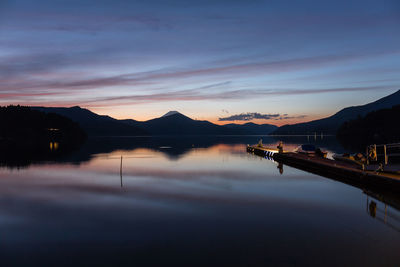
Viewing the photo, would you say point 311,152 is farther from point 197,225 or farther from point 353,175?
point 197,225

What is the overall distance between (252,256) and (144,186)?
16847 millimetres

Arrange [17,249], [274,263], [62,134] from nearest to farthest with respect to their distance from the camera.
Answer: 1. [274,263]
2. [17,249]
3. [62,134]

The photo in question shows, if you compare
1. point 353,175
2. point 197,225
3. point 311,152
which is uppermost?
point 311,152

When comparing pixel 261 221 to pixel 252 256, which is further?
pixel 261 221

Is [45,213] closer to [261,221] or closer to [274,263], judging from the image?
[261,221]

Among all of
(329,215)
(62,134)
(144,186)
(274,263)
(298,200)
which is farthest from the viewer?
(62,134)

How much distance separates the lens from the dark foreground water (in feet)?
35.2

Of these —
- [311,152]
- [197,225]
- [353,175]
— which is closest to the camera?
[197,225]

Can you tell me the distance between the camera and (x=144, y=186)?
26297 millimetres

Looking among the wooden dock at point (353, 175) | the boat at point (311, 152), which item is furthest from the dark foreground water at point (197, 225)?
the boat at point (311, 152)

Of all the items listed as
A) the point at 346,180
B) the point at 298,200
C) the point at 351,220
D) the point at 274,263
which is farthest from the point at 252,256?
the point at 346,180

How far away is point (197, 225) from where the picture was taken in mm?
14562

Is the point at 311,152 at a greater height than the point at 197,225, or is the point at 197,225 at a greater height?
the point at 311,152

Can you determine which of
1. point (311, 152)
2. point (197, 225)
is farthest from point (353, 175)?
point (311, 152)
